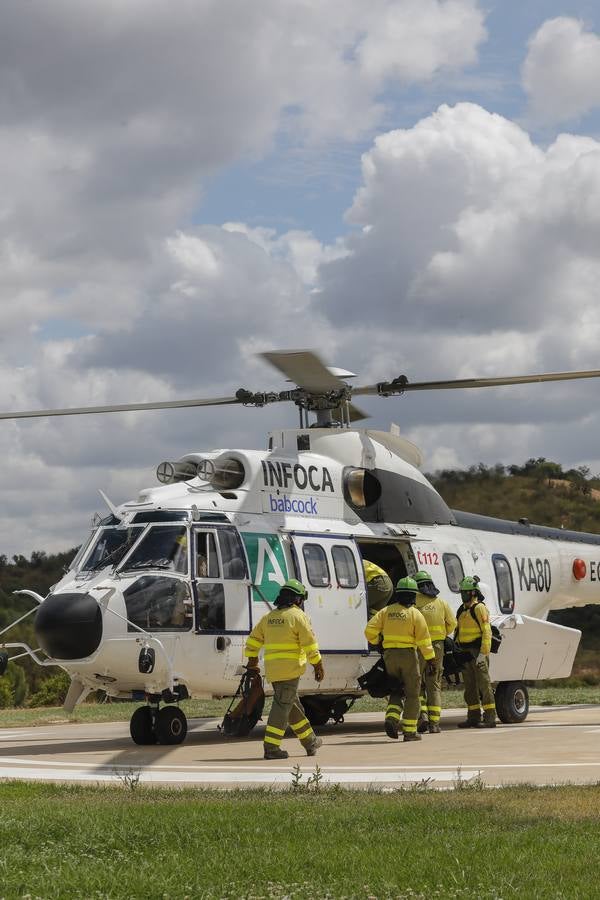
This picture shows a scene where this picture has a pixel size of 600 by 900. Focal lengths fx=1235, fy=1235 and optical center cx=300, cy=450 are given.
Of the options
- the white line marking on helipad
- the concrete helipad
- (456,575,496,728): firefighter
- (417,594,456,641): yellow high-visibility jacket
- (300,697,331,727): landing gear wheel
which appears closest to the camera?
the white line marking on helipad

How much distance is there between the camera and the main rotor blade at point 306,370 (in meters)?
15.6

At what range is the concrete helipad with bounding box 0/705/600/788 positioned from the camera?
11.0 metres

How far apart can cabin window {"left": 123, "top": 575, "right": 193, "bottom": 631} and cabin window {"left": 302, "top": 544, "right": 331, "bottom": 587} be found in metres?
2.13

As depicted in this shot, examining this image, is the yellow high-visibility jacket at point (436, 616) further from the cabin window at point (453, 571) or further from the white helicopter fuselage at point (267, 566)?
the cabin window at point (453, 571)

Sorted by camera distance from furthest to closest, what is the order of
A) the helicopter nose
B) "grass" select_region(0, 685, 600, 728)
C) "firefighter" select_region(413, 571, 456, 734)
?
"grass" select_region(0, 685, 600, 728) < "firefighter" select_region(413, 571, 456, 734) < the helicopter nose

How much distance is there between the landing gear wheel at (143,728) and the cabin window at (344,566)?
323cm

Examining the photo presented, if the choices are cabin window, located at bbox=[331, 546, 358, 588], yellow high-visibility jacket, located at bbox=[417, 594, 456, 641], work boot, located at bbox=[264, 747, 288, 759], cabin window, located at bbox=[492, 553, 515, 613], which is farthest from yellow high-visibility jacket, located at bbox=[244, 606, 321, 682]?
cabin window, located at bbox=[492, 553, 515, 613]

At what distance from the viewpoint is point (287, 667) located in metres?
13.3

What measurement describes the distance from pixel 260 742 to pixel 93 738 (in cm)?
274

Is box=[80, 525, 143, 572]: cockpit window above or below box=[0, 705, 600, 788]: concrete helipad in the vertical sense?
above

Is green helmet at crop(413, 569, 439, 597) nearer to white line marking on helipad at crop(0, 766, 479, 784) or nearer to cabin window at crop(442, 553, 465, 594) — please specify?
cabin window at crop(442, 553, 465, 594)

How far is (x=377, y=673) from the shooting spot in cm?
1669

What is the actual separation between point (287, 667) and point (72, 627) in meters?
2.62

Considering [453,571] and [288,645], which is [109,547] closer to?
[288,645]
